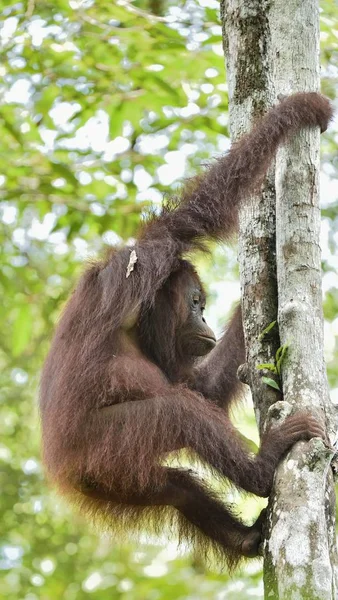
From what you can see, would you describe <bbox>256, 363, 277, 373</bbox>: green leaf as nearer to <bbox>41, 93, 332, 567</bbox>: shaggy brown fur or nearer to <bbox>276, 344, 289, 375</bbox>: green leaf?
<bbox>276, 344, 289, 375</bbox>: green leaf

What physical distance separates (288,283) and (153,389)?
876 millimetres

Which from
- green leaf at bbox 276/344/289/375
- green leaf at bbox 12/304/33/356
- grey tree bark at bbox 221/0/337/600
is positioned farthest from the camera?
green leaf at bbox 12/304/33/356

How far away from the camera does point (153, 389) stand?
346 cm

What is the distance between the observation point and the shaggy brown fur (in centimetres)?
325

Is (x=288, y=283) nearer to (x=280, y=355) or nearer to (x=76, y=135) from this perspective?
(x=280, y=355)

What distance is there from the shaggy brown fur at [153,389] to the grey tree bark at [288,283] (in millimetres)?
162

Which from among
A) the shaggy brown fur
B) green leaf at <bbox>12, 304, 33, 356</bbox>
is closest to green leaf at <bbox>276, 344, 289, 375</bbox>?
the shaggy brown fur

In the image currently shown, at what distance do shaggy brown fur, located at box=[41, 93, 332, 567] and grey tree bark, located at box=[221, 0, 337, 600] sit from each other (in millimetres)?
162

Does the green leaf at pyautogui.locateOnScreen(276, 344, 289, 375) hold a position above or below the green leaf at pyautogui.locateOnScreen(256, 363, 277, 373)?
above

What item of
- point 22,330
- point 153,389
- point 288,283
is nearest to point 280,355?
point 288,283

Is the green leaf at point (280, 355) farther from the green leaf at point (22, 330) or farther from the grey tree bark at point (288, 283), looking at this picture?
the green leaf at point (22, 330)

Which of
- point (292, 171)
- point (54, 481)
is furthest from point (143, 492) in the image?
point (292, 171)

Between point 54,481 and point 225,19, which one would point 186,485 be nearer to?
point 54,481

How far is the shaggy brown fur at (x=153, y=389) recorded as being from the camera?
3.25 m
